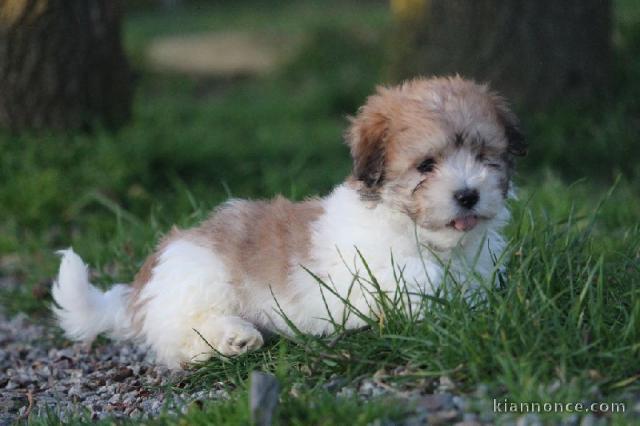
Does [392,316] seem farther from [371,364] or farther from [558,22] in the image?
[558,22]

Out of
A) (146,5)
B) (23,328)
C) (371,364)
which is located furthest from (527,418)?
(146,5)

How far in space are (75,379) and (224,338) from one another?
3.09ft

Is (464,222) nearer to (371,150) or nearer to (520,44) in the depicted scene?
(371,150)

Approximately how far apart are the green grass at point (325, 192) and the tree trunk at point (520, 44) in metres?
0.29

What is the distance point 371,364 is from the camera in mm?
3934

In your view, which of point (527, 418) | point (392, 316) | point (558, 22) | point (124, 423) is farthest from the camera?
point (558, 22)

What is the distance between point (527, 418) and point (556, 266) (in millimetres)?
1038

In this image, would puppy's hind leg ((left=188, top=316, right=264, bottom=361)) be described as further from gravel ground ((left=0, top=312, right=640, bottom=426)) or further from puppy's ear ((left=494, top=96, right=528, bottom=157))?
puppy's ear ((left=494, top=96, right=528, bottom=157))

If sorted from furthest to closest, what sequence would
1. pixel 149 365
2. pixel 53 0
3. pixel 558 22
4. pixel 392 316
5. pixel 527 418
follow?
1. pixel 558 22
2. pixel 53 0
3. pixel 149 365
4. pixel 392 316
5. pixel 527 418

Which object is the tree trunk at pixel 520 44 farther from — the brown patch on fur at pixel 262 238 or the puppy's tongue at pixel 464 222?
the puppy's tongue at pixel 464 222

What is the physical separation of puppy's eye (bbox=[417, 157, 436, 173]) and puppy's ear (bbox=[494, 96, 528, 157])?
40cm

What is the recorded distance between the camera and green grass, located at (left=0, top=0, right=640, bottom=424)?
12.0 ft

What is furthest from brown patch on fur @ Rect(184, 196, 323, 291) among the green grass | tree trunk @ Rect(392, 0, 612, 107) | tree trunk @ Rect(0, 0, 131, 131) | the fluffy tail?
tree trunk @ Rect(392, 0, 612, 107)

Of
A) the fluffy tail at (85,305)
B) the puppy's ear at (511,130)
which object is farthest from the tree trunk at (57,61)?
the puppy's ear at (511,130)
